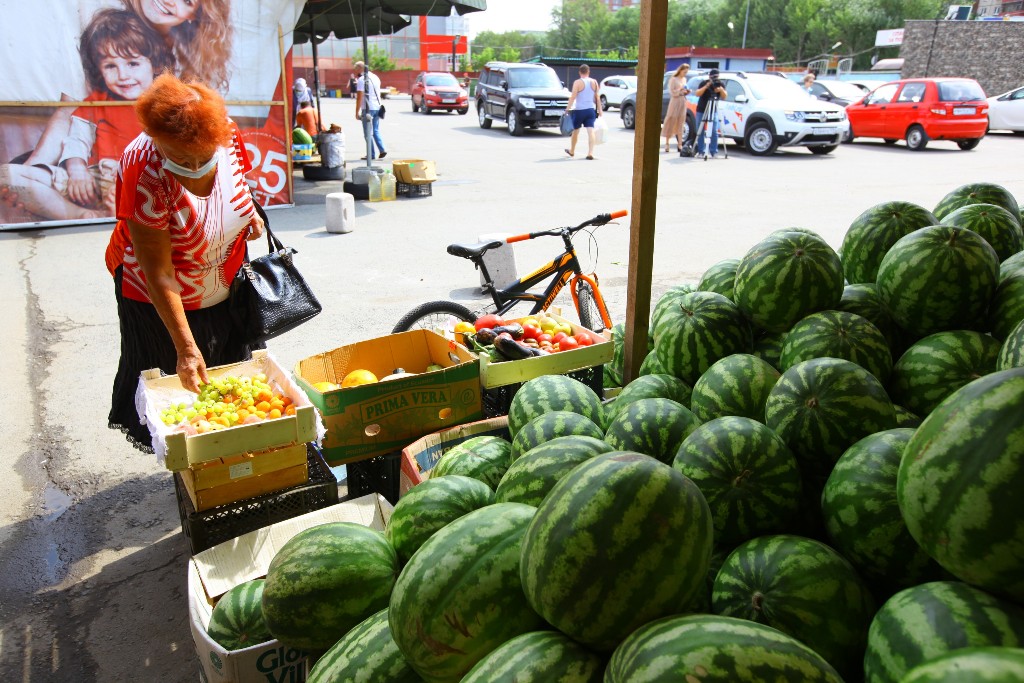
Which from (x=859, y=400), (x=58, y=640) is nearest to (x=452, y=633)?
(x=859, y=400)

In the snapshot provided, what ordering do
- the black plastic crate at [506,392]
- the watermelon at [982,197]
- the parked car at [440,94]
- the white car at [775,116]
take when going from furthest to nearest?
the parked car at [440,94] < the white car at [775,116] < the black plastic crate at [506,392] < the watermelon at [982,197]

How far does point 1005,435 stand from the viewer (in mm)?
1118

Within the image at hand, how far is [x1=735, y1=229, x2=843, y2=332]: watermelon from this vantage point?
2.37 metres

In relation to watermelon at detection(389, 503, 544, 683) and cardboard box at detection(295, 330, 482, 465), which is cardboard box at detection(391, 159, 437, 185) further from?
watermelon at detection(389, 503, 544, 683)

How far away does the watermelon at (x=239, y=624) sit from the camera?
7.43 feet

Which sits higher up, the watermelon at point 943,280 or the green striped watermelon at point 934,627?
the watermelon at point 943,280

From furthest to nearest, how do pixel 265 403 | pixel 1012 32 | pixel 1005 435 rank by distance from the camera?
pixel 1012 32 < pixel 265 403 < pixel 1005 435

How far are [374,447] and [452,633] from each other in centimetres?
234

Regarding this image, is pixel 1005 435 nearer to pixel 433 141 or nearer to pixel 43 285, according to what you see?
pixel 43 285

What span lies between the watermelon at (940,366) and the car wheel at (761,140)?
18791 millimetres

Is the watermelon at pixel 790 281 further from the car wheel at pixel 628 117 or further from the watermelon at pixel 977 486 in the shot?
the car wheel at pixel 628 117

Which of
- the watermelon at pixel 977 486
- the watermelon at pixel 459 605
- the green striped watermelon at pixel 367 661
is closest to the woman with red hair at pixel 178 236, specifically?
the green striped watermelon at pixel 367 661

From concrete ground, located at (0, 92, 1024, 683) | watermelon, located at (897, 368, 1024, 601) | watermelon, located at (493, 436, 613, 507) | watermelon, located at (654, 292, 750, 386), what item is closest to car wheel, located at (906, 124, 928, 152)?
concrete ground, located at (0, 92, 1024, 683)

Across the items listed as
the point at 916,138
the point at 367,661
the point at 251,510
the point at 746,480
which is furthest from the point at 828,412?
the point at 916,138
